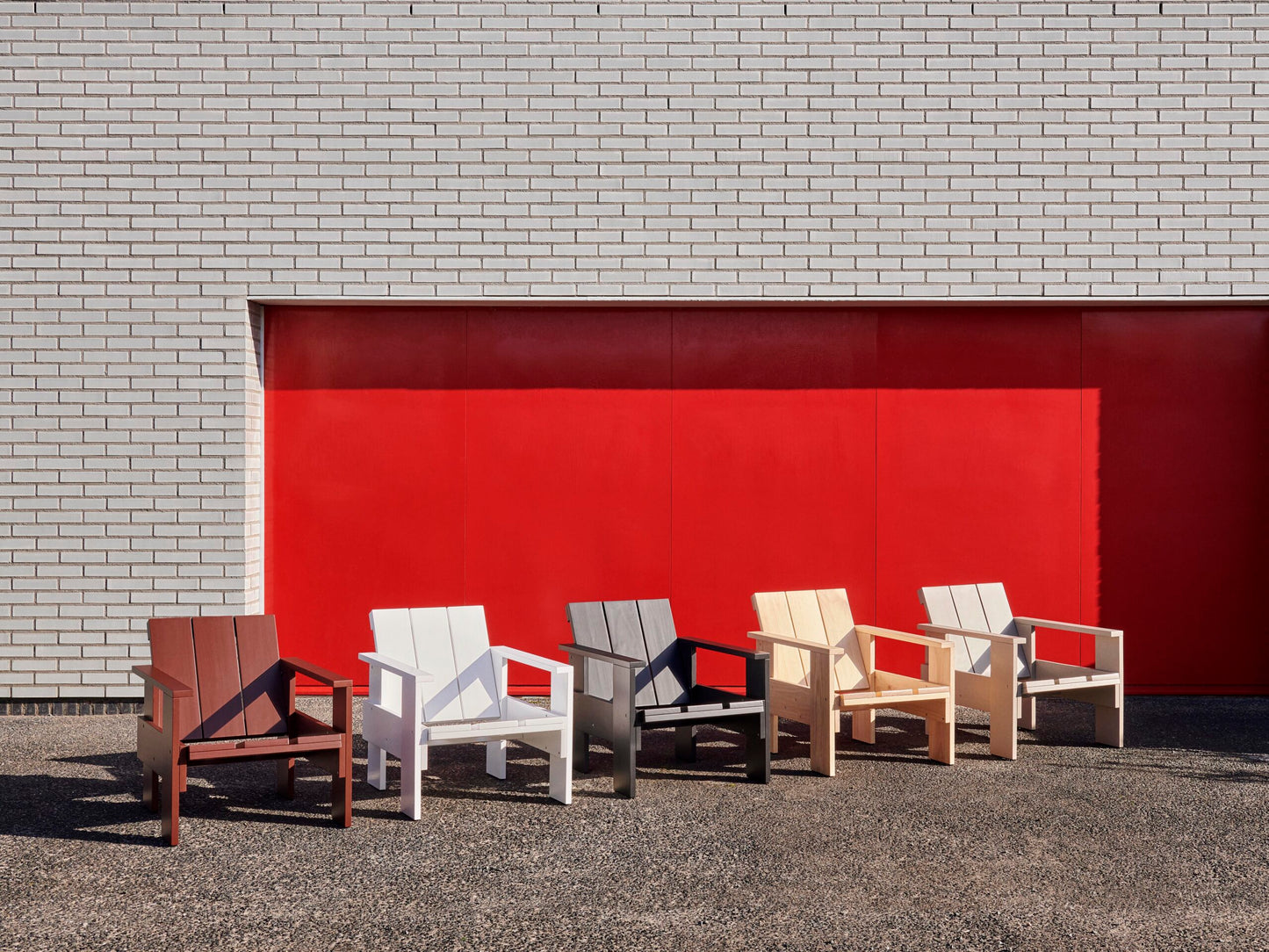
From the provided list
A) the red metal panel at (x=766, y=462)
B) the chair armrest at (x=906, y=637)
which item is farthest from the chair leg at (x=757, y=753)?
the red metal panel at (x=766, y=462)

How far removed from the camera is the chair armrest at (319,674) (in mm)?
4406

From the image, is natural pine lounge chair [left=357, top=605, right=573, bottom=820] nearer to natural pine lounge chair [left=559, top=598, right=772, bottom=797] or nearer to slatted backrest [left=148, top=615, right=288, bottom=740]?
natural pine lounge chair [left=559, top=598, right=772, bottom=797]

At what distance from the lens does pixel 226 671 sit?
4766 millimetres

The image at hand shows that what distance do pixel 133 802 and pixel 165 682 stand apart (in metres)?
0.75

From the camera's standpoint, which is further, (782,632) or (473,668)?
(782,632)

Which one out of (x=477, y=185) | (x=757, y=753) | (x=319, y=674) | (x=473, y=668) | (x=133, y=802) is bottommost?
(x=133, y=802)

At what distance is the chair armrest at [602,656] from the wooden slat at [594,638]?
0.16ft

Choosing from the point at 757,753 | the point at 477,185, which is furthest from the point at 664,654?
the point at 477,185

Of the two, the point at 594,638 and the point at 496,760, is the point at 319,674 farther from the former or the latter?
the point at 594,638

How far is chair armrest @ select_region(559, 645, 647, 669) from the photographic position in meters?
4.95

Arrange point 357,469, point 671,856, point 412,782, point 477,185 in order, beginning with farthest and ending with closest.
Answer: point 357,469 → point 477,185 → point 412,782 → point 671,856

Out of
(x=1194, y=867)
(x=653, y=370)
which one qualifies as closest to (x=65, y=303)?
(x=653, y=370)

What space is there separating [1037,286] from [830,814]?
3.93 m

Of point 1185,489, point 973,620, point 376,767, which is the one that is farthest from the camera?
point 1185,489
